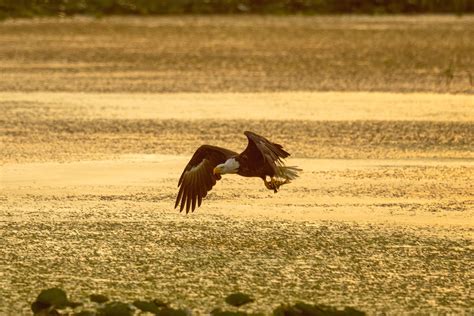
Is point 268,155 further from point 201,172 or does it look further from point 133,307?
point 133,307

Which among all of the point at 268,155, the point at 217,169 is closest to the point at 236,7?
the point at 217,169

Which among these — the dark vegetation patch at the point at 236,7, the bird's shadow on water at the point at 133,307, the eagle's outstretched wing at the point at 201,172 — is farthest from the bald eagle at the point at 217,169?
the dark vegetation patch at the point at 236,7

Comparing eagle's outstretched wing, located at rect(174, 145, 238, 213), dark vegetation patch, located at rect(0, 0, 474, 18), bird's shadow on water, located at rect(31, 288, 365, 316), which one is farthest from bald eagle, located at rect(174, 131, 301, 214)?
dark vegetation patch, located at rect(0, 0, 474, 18)

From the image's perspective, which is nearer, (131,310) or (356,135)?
(131,310)

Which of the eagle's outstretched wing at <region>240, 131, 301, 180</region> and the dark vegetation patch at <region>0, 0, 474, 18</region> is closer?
the eagle's outstretched wing at <region>240, 131, 301, 180</region>

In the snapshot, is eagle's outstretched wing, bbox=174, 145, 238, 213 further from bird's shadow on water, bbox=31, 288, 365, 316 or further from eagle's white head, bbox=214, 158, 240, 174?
bird's shadow on water, bbox=31, 288, 365, 316

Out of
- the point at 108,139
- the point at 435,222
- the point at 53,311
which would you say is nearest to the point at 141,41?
the point at 108,139

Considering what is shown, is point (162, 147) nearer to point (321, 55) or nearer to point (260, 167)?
point (260, 167)

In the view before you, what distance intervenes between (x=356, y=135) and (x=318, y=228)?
14.2 ft

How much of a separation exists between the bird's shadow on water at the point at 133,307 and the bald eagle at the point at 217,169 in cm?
191

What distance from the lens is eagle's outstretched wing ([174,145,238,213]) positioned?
9922 mm

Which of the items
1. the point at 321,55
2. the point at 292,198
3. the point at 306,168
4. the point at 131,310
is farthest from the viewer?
the point at 321,55

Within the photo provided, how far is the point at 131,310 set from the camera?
7539mm

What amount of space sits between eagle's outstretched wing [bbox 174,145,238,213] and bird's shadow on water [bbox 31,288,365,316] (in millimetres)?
2064
